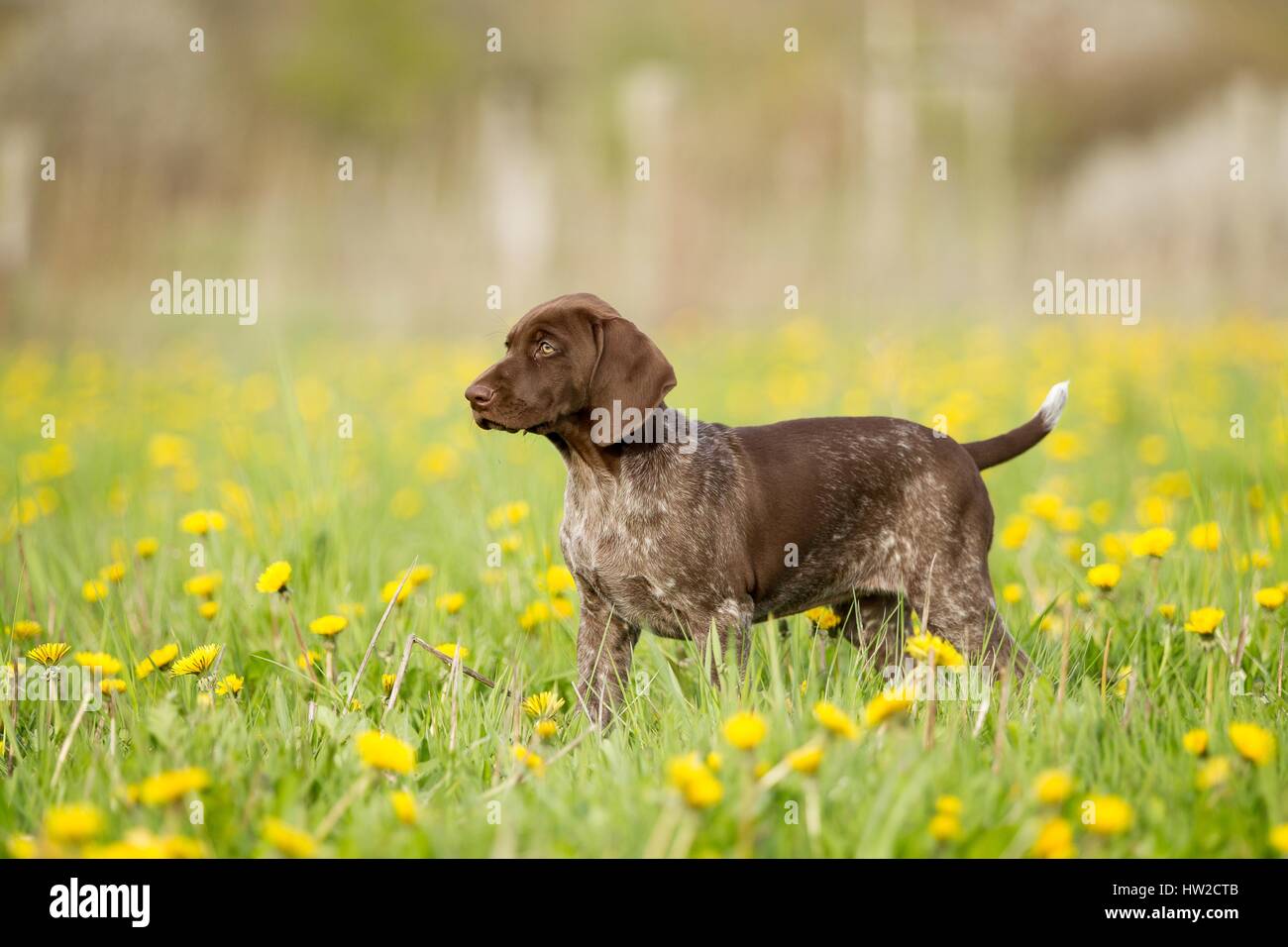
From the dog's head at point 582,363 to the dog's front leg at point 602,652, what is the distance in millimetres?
687

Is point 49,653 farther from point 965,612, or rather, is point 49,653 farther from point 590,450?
point 965,612

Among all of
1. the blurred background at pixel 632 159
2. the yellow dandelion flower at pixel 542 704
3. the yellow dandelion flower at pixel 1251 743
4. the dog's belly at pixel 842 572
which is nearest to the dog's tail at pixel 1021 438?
the dog's belly at pixel 842 572

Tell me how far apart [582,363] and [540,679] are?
1140 mm

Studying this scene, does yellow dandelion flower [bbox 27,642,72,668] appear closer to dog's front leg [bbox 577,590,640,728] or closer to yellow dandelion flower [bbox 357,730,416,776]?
yellow dandelion flower [bbox 357,730,416,776]

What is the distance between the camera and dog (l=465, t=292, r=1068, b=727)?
355 centimetres

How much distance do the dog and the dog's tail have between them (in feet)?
0.06

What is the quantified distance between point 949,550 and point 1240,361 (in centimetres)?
693

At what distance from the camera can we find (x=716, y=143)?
22484 millimetres

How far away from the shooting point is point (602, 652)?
3871 mm

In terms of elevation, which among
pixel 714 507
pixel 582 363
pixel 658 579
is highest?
pixel 582 363

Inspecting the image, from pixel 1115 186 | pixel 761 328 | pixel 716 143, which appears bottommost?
pixel 761 328

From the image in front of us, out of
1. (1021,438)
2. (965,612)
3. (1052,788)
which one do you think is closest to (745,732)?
(1052,788)

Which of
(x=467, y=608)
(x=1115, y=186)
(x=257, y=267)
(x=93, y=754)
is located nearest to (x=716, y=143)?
(x=1115, y=186)
